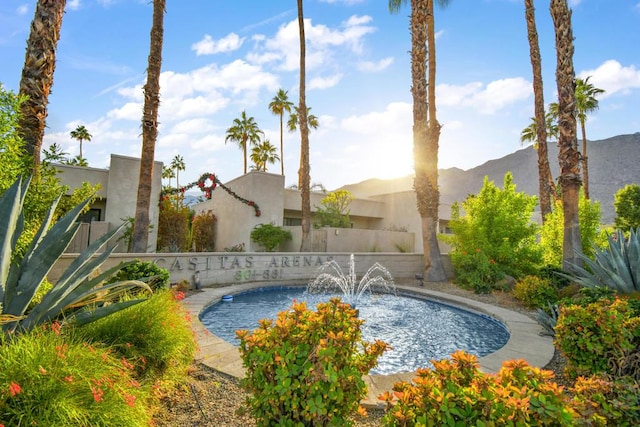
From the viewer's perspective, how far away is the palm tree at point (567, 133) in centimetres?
942

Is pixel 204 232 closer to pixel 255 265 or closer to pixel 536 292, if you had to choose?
pixel 255 265

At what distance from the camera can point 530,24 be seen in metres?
14.9

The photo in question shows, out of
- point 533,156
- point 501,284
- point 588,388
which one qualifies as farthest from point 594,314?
point 533,156

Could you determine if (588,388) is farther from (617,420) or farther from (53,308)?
(53,308)

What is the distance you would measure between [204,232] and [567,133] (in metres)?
18.8

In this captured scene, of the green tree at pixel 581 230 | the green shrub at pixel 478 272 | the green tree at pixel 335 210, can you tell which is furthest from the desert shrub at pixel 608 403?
the green tree at pixel 335 210

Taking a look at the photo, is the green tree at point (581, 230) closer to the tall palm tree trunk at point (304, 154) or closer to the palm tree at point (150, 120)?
the tall palm tree trunk at point (304, 154)

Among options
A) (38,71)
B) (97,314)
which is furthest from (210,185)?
(97,314)

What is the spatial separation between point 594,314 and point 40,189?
8143 millimetres

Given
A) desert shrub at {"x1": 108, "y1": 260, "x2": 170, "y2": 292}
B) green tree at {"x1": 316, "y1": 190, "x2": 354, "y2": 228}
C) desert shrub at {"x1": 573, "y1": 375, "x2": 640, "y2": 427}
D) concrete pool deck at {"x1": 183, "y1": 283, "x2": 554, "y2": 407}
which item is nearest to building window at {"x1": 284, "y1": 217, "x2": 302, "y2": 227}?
green tree at {"x1": 316, "y1": 190, "x2": 354, "y2": 228}

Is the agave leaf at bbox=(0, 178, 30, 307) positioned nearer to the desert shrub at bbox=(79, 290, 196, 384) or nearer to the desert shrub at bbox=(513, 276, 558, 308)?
the desert shrub at bbox=(79, 290, 196, 384)

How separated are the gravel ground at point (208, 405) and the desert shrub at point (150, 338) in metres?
0.23

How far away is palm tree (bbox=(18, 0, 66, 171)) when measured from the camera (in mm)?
5844

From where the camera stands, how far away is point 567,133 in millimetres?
9766
